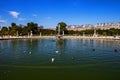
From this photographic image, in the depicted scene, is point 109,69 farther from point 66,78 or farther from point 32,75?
point 32,75

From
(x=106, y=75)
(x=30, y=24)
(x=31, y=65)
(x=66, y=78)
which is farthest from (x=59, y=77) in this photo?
(x=30, y=24)

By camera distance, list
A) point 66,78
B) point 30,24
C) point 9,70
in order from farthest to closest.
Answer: point 30,24, point 9,70, point 66,78

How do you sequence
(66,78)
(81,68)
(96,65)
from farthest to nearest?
(96,65) < (81,68) < (66,78)

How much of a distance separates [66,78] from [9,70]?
4.50 m

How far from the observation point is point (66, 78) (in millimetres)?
13664

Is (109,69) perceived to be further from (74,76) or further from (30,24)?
(30,24)

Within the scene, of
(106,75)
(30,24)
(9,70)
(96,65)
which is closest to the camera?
(106,75)

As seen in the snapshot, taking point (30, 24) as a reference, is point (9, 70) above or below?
below

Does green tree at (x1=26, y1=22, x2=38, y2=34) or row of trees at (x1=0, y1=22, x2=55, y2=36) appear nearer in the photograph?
row of trees at (x1=0, y1=22, x2=55, y2=36)

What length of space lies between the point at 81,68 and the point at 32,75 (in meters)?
4.20

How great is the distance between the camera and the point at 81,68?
1669 cm

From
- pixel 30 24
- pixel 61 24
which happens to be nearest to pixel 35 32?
pixel 30 24

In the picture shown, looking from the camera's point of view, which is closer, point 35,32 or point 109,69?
point 109,69

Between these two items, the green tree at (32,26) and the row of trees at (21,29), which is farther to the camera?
the green tree at (32,26)
